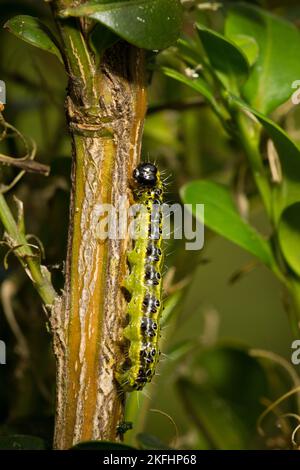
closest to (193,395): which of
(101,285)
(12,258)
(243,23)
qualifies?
(12,258)

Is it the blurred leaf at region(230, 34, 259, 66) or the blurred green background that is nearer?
the blurred leaf at region(230, 34, 259, 66)

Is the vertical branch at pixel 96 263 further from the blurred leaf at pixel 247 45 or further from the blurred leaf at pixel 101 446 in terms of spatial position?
the blurred leaf at pixel 247 45

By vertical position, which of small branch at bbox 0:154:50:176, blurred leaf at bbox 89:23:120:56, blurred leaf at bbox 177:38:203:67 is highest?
blurred leaf at bbox 177:38:203:67

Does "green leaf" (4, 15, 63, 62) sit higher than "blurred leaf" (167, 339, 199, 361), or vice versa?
"green leaf" (4, 15, 63, 62)

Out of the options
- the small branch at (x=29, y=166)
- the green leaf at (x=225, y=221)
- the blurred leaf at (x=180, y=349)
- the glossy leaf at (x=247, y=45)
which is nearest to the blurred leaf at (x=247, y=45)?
the glossy leaf at (x=247, y=45)

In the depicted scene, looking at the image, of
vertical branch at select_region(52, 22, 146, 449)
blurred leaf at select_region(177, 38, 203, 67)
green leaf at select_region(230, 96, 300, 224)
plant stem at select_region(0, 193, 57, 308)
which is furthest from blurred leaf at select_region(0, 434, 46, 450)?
blurred leaf at select_region(177, 38, 203, 67)

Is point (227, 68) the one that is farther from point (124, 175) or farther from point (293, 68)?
point (124, 175)

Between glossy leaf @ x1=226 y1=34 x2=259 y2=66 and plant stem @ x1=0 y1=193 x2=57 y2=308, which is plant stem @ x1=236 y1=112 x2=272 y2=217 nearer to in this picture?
glossy leaf @ x1=226 y1=34 x2=259 y2=66
